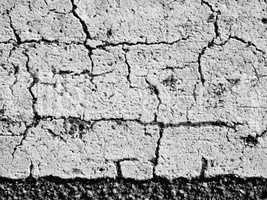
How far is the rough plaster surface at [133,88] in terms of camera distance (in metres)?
2.54

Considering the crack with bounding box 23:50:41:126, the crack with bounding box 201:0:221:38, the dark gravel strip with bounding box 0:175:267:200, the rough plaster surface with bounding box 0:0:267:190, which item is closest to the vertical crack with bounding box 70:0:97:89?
the rough plaster surface with bounding box 0:0:267:190

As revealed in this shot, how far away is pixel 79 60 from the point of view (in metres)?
2.62

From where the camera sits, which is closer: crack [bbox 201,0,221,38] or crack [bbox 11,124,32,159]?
crack [bbox 11,124,32,159]

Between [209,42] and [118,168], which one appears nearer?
[118,168]

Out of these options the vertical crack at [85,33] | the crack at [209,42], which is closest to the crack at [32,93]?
the vertical crack at [85,33]

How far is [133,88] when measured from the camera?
8.52 ft

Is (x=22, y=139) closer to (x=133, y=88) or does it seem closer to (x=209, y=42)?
(x=133, y=88)

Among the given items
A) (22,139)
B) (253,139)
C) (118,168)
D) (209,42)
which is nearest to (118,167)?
(118,168)

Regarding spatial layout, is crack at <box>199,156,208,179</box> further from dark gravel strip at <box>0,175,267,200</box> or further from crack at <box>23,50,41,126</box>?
crack at <box>23,50,41,126</box>

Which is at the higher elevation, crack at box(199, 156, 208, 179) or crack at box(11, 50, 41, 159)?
crack at box(11, 50, 41, 159)

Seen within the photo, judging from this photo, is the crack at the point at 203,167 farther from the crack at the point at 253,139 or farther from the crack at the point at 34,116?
the crack at the point at 34,116

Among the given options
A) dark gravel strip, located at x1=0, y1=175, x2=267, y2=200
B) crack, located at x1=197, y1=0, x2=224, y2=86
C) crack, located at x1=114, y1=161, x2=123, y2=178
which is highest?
crack, located at x1=197, y1=0, x2=224, y2=86

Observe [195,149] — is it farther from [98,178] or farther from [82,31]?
[82,31]

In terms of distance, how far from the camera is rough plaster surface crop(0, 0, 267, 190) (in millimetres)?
2539
